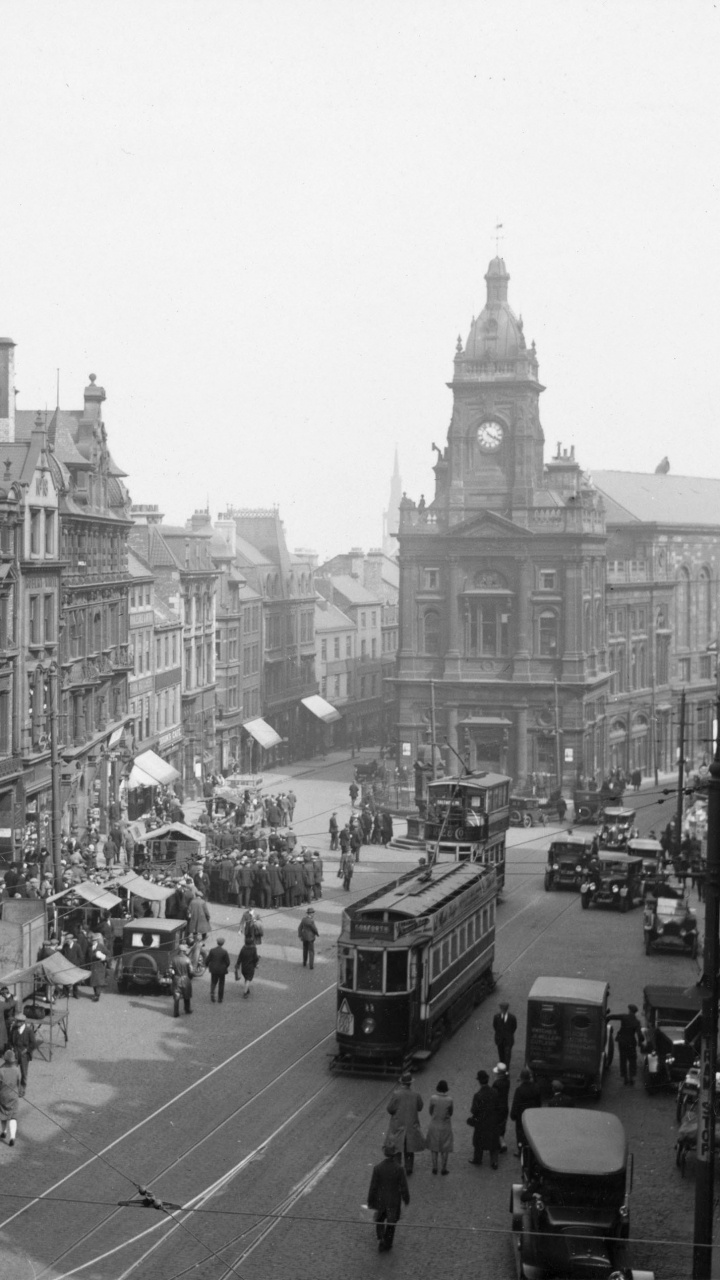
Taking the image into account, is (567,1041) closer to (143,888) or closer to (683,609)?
(143,888)

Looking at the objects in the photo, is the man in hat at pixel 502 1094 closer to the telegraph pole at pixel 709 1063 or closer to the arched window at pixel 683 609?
the telegraph pole at pixel 709 1063

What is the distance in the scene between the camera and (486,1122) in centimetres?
2353

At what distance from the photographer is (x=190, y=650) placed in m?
75.0

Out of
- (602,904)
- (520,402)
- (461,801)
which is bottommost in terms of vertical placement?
(602,904)

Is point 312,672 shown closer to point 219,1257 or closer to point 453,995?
point 453,995

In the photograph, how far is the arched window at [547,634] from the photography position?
246 feet

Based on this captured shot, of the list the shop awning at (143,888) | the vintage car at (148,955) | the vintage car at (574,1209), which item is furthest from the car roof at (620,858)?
the vintage car at (574,1209)

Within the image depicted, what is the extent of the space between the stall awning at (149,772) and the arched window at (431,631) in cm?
1791

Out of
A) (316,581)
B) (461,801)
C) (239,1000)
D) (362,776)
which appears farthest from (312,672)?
(239,1000)

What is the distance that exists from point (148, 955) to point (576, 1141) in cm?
1631

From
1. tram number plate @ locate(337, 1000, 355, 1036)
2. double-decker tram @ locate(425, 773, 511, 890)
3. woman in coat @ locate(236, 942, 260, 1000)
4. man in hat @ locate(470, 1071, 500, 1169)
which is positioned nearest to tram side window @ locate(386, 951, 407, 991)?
tram number plate @ locate(337, 1000, 355, 1036)

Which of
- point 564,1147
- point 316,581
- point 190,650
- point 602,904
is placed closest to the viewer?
point 564,1147

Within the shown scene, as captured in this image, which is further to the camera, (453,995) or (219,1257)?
(453,995)

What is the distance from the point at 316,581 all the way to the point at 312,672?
11.7 m
